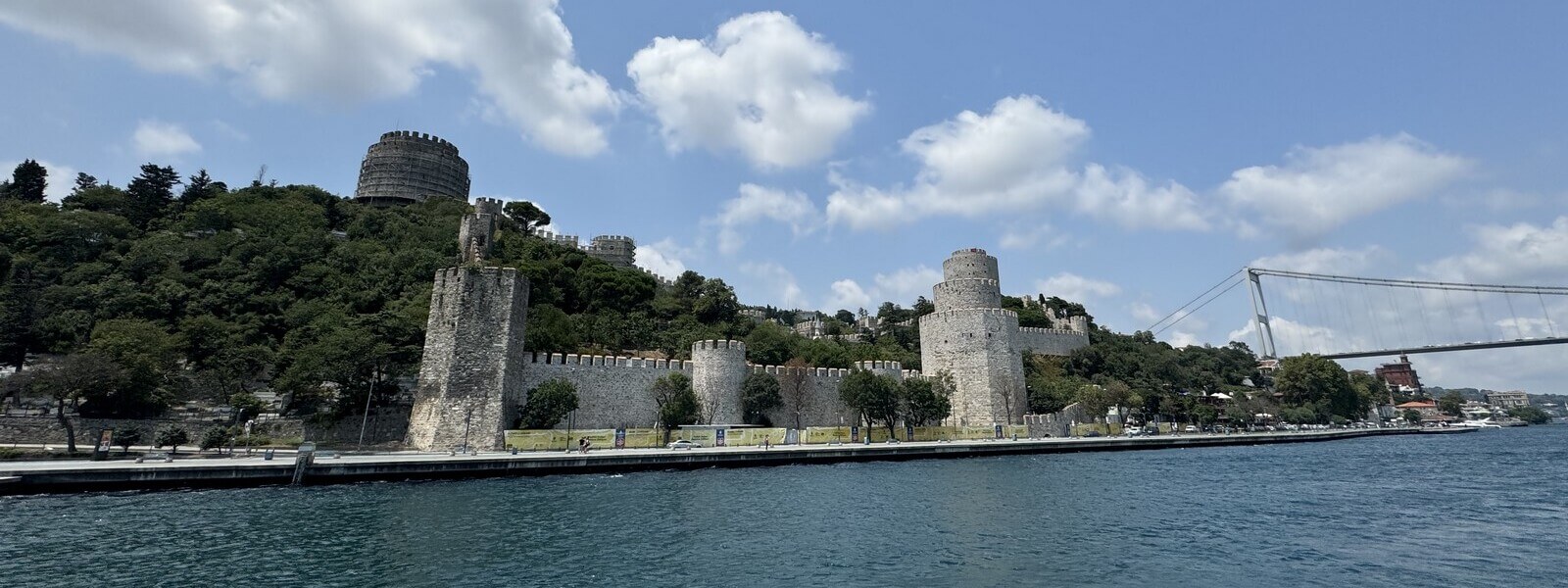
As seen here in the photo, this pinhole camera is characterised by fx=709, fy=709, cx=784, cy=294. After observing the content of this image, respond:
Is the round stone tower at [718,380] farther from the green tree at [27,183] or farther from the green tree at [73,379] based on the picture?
Answer: the green tree at [27,183]

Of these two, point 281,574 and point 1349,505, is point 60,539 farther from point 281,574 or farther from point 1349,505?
point 1349,505

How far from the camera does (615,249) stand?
7294 cm

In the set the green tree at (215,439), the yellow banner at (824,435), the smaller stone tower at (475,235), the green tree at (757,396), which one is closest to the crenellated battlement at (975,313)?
the yellow banner at (824,435)

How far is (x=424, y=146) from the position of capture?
55.7 m

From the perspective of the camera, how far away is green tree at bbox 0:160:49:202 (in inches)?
1596

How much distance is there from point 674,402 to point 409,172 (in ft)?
130

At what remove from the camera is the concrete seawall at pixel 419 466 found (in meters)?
14.9

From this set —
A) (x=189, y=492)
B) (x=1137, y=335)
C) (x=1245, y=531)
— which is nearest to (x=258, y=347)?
(x=189, y=492)

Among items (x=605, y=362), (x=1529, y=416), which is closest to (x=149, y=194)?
(x=605, y=362)

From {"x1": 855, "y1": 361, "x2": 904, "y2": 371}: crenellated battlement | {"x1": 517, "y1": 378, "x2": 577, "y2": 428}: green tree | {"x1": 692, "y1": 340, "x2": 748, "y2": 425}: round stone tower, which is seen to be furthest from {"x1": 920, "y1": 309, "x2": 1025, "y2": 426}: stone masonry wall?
{"x1": 517, "y1": 378, "x2": 577, "y2": 428}: green tree

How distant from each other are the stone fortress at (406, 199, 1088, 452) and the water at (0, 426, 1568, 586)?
581cm

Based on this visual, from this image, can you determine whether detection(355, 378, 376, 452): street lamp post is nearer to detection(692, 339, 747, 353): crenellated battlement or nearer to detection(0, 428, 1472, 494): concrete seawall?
detection(0, 428, 1472, 494): concrete seawall

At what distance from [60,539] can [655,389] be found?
59.1 ft

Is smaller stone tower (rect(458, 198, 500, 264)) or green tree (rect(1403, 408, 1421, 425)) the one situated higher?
smaller stone tower (rect(458, 198, 500, 264))
